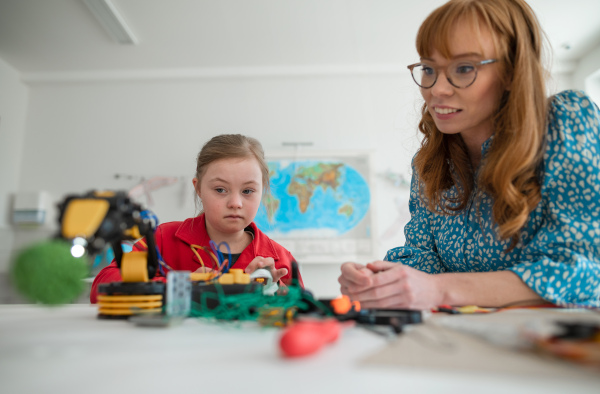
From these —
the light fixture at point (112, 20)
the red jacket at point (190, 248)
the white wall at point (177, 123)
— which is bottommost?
the red jacket at point (190, 248)

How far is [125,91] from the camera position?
13.1ft

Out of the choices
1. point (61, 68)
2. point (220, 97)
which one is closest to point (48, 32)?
point (61, 68)

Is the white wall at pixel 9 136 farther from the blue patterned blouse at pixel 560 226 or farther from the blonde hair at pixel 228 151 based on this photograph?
the blue patterned blouse at pixel 560 226

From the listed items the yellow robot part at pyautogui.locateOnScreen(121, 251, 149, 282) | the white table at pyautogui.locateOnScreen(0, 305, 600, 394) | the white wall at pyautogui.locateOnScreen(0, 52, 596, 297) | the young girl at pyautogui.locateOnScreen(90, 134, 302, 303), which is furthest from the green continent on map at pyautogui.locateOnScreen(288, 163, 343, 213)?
the white table at pyautogui.locateOnScreen(0, 305, 600, 394)

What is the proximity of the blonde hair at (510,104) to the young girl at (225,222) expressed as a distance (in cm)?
69

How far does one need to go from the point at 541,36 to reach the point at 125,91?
12.4 feet

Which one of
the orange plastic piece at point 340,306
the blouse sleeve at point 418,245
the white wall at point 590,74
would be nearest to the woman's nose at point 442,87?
the blouse sleeve at point 418,245

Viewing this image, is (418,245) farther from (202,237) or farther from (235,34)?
(235,34)

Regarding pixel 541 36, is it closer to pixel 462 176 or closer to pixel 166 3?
pixel 462 176

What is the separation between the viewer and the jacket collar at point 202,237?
1.48m

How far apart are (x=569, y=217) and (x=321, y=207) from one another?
280 cm

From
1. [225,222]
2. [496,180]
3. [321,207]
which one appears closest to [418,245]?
[496,180]

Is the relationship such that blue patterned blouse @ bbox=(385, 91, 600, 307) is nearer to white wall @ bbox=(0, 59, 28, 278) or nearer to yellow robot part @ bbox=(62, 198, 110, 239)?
yellow robot part @ bbox=(62, 198, 110, 239)

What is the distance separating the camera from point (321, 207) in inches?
142
